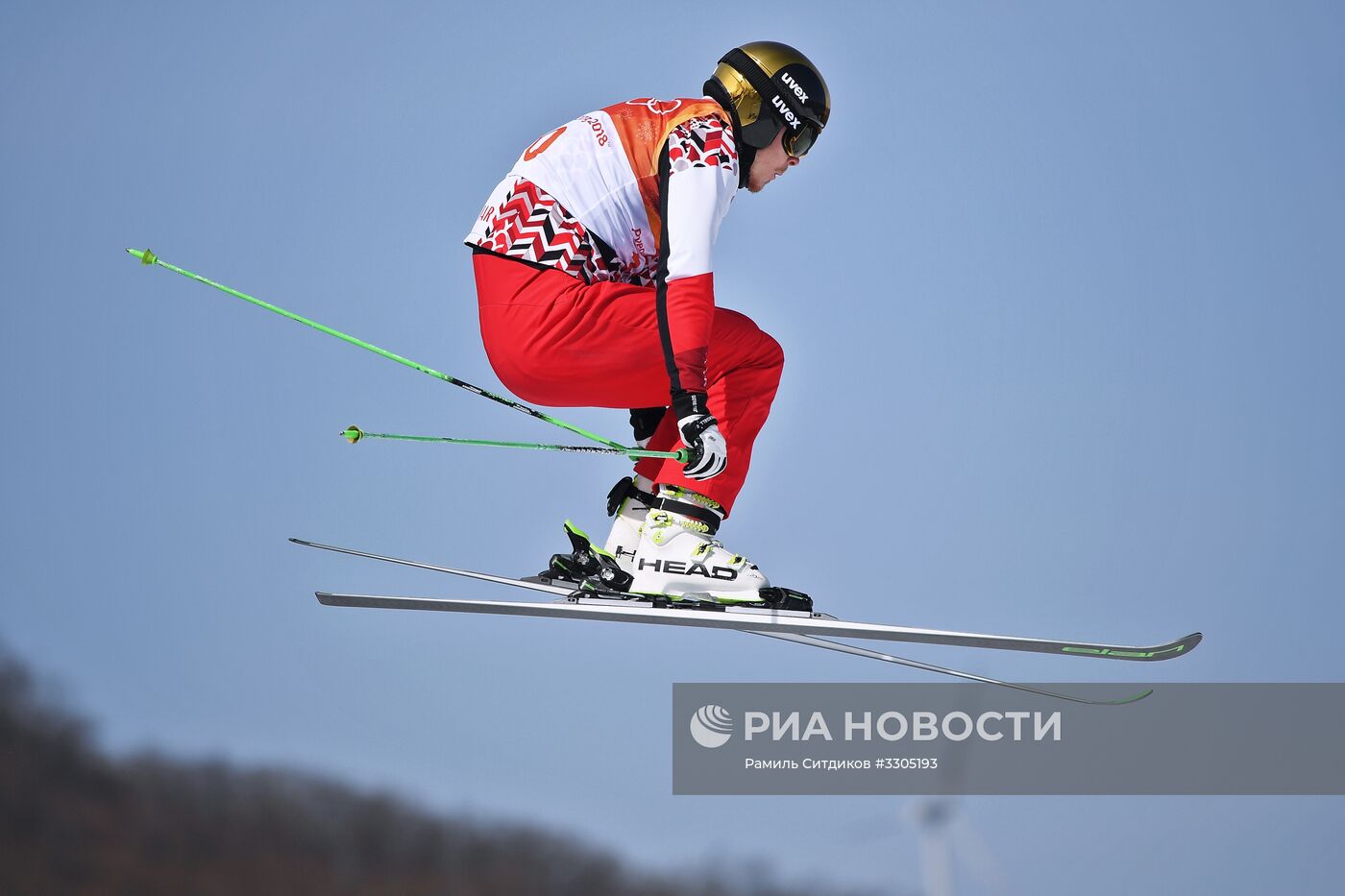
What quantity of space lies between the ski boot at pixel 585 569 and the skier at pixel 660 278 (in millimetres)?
45

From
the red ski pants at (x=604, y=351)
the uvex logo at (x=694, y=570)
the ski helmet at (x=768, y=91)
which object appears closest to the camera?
the red ski pants at (x=604, y=351)

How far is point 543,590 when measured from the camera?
485 cm

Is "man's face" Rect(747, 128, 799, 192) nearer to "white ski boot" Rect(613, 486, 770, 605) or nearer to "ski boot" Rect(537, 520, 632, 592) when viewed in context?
"white ski boot" Rect(613, 486, 770, 605)

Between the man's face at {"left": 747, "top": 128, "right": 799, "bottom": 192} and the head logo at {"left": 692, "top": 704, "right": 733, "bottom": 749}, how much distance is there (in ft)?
6.95

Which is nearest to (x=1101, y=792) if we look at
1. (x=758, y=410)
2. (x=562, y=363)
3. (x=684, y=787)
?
(x=684, y=787)

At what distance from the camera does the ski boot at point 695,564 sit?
4.77 metres

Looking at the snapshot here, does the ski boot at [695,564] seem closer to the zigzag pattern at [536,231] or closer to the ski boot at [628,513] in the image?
the ski boot at [628,513]

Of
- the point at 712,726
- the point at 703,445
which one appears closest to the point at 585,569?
the point at 703,445

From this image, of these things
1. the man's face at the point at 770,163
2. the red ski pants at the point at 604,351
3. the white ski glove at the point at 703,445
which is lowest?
the white ski glove at the point at 703,445

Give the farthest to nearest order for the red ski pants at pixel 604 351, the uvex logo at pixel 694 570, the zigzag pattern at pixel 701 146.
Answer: the uvex logo at pixel 694 570
the red ski pants at pixel 604 351
the zigzag pattern at pixel 701 146

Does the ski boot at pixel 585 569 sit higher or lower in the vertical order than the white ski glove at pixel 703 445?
lower

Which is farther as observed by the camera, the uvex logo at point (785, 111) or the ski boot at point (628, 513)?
the ski boot at point (628, 513)

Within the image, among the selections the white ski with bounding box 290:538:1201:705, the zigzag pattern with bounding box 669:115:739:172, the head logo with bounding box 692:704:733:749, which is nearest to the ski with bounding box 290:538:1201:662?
the white ski with bounding box 290:538:1201:705

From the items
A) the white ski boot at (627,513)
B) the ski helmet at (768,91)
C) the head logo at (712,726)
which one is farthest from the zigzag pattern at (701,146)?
the head logo at (712,726)
